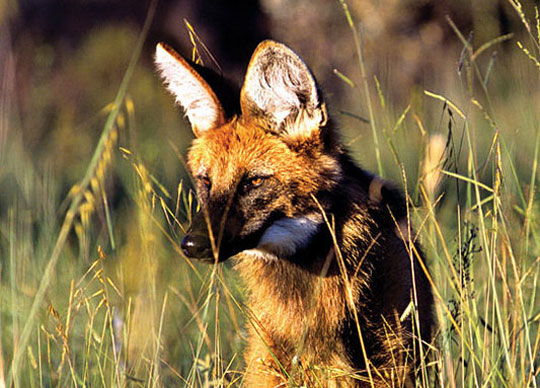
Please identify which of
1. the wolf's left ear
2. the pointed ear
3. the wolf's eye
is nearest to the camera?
the wolf's left ear

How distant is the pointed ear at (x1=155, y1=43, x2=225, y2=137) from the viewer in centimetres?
312

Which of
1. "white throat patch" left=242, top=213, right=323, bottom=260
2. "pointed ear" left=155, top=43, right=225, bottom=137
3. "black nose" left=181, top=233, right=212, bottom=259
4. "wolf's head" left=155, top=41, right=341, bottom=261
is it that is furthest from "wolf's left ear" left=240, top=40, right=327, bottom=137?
"black nose" left=181, top=233, right=212, bottom=259

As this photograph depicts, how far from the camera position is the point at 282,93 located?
294 centimetres

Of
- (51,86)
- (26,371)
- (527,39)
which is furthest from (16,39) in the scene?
(26,371)

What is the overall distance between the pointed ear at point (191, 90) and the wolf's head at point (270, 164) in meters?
0.01

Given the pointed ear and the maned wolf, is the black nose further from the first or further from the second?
the pointed ear

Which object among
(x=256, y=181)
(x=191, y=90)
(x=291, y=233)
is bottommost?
(x=291, y=233)

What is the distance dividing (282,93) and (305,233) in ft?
1.74

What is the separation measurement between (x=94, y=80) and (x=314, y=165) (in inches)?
310

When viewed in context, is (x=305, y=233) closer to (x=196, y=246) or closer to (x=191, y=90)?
(x=196, y=246)

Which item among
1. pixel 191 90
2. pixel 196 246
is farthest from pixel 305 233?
pixel 191 90

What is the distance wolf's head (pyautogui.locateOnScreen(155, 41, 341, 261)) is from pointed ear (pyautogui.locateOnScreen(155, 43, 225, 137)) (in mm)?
13

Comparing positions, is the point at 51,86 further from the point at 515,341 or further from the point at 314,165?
the point at 515,341

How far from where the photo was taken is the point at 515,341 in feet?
8.27
